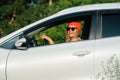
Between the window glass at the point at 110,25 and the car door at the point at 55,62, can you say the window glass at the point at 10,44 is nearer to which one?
the car door at the point at 55,62

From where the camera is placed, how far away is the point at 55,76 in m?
6.07

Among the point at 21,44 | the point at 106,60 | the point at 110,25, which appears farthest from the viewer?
the point at 110,25

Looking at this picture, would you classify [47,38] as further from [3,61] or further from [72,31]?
[3,61]

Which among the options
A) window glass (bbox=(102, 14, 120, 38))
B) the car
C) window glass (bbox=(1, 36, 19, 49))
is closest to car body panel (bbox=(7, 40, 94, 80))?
the car

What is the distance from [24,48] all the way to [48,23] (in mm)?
449

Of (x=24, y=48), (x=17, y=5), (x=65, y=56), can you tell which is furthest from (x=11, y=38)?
(x=17, y=5)

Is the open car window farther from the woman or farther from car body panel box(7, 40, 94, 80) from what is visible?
car body panel box(7, 40, 94, 80)

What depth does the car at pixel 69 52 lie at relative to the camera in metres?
6.02

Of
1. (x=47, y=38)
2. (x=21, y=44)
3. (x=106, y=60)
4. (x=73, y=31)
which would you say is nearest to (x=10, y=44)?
(x=21, y=44)

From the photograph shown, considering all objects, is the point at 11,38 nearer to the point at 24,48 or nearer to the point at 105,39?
the point at 24,48

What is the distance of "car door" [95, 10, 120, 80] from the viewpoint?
19.7 ft

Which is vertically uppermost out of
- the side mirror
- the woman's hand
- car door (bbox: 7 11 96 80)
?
the woman's hand

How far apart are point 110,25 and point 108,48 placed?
335 millimetres

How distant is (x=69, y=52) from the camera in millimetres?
6098
